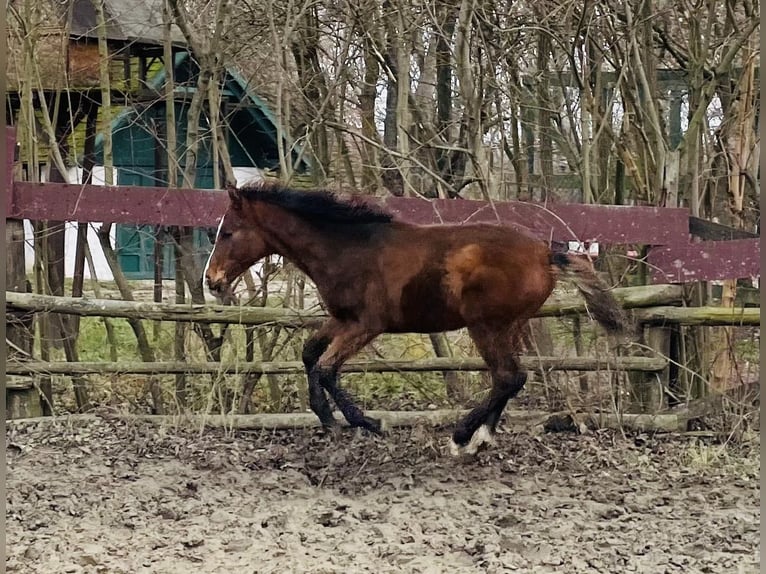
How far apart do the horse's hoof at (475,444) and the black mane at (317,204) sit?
1089 millimetres

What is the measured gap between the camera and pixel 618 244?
14.6 feet

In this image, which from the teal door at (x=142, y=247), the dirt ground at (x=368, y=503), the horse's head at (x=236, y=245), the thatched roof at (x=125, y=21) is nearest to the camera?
the dirt ground at (x=368, y=503)

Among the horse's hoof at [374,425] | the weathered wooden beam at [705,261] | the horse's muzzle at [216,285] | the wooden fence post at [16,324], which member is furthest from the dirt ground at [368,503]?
the weathered wooden beam at [705,261]

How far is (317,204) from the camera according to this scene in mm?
4254

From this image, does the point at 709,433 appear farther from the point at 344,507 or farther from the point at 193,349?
the point at 193,349

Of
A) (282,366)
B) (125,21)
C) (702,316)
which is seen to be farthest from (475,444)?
(125,21)

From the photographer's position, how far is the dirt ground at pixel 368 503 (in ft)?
12.4

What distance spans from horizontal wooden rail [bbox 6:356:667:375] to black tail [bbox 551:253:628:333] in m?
0.19

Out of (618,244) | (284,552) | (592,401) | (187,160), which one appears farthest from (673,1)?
(284,552)

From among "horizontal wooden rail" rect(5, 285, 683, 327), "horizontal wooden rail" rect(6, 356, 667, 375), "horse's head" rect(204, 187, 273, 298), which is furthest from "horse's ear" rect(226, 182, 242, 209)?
"horizontal wooden rail" rect(6, 356, 667, 375)

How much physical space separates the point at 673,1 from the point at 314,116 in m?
1.92

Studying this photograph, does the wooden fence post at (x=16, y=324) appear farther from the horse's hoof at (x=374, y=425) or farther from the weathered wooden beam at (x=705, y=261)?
the weathered wooden beam at (x=705, y=261)

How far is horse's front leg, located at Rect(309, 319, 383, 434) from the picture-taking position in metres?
4.19

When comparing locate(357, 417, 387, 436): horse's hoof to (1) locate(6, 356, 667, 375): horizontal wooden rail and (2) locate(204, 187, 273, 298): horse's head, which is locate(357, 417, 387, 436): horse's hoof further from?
(2) locate(204, 187, 273, 298): horse's head
